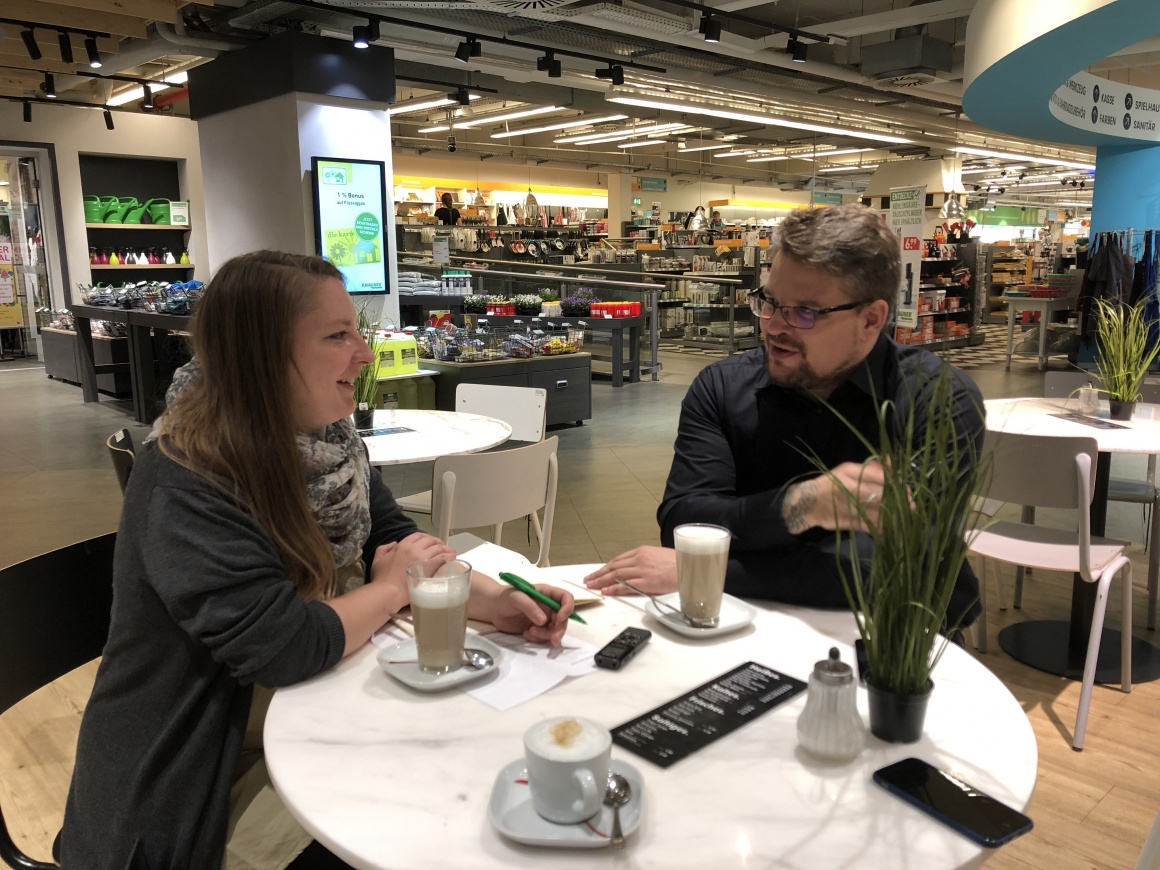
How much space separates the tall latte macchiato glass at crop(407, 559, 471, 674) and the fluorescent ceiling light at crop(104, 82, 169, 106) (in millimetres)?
12230

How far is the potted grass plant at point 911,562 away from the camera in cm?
98

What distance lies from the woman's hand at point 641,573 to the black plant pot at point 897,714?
0.53 metres

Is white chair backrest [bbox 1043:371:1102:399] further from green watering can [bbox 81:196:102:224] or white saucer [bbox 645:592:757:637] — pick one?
green watering can [bbox 81:196:102:224]

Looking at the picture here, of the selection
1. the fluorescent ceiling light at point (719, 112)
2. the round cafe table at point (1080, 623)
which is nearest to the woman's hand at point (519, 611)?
the round cafe table at point (1080, 623)

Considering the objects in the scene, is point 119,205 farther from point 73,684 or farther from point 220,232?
point 73,684

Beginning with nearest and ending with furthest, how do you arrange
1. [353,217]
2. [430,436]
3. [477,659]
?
1. [477,659]
2. [430,436]
3. [353,217]

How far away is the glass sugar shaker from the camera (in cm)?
102

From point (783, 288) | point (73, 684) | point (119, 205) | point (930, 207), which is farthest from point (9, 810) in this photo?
point (930, 207)

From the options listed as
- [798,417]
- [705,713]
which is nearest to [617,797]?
[705,713]

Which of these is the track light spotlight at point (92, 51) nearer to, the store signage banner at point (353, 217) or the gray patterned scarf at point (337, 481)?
the store signage banner at point (353, 217)

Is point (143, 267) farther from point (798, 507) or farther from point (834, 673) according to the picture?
point (834, 673)

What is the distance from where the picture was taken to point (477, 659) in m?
1.28

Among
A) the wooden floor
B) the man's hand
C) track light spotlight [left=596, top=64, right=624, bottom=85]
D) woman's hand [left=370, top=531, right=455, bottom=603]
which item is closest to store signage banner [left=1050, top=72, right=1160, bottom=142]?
the wooden floor

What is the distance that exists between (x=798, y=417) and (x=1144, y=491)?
9.23 ft
